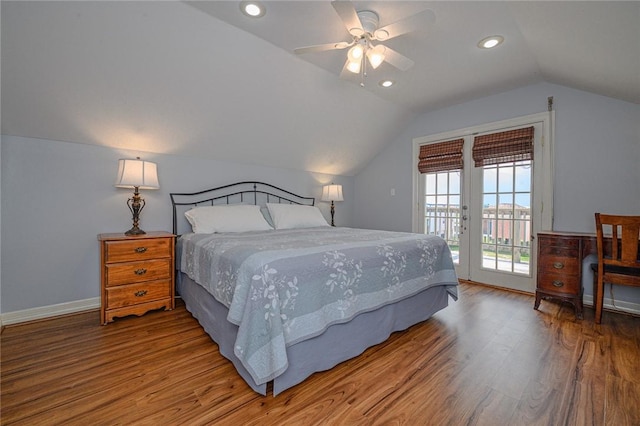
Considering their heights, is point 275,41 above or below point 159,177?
above

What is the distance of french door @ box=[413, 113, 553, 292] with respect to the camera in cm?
325

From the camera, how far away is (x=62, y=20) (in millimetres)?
1917

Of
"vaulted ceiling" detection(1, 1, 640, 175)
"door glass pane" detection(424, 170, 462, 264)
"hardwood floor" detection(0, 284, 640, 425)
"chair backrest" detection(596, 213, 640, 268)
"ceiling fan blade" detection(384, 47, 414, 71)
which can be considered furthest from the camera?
"door glass pane" detection(424, 170, 462, 264)

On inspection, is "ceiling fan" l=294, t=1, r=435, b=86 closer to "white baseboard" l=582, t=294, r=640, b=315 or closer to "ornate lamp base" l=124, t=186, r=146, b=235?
"ornate lamp base" l=124, t=186, r=146, b=235

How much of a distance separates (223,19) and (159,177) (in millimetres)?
1792

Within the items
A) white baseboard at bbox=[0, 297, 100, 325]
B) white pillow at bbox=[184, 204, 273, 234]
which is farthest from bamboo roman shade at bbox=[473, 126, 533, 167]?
white baseboard at bbox=[0, 297, 100, 325]

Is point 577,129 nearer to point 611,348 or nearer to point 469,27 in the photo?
point 469,27

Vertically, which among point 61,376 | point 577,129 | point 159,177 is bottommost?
point 61,376

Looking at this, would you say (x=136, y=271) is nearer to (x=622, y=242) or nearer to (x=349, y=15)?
(x=349, y=15)

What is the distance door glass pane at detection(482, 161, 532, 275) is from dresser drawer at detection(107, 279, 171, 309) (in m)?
3.87

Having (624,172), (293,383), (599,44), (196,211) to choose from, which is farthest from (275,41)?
(624,172)

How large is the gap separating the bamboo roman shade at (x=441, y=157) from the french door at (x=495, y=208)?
0.26ft

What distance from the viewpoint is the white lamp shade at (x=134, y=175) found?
8.48 ft

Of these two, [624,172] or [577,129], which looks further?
[577,129]
